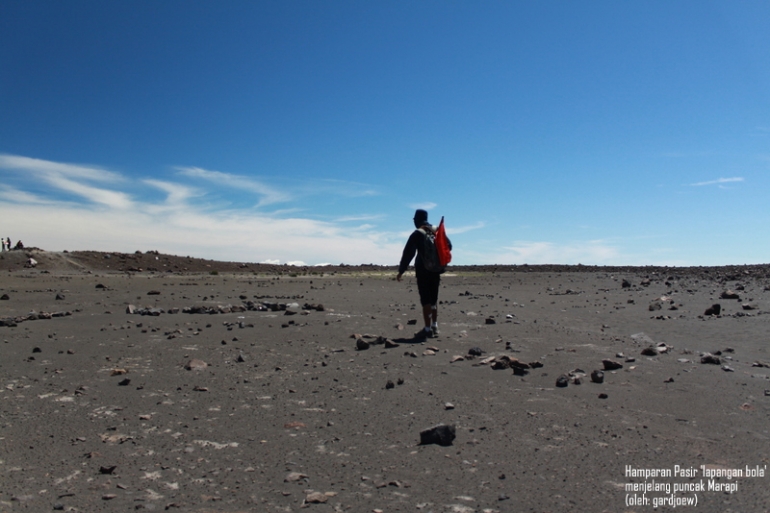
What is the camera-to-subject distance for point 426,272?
9.98 m

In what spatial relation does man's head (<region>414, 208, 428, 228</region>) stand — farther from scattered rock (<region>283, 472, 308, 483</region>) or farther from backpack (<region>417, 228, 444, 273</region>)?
scattered rock (<region>283, 472, 308, 483</region>)

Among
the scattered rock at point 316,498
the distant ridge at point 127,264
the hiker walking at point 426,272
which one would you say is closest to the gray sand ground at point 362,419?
the scattered rock at point 316,498

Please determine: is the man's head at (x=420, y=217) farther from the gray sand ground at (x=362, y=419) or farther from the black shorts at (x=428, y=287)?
the gray sand ground at (x=362, y=419)

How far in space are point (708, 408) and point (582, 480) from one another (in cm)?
224

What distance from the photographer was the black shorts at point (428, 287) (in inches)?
384

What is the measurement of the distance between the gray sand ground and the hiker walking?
0.44 metres

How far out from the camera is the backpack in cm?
984

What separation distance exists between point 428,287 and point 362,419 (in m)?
4.82

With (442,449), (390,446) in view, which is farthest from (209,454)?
(442,449)

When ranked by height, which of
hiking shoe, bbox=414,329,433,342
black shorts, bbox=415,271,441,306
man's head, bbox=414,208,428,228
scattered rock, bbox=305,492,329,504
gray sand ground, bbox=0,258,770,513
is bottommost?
scattered rock, bbox=305,492,329,504

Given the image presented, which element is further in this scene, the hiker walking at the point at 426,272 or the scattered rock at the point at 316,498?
the hiker walking at the point at 426,272

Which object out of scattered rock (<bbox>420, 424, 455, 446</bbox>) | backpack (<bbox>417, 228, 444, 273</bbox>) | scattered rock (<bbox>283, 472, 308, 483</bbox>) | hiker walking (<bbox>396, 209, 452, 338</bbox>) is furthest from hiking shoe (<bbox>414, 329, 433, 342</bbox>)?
scattered rock (<bbox>283, 472, 308, 483</bbox>)

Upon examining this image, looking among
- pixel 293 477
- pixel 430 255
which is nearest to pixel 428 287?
pixel 430 255

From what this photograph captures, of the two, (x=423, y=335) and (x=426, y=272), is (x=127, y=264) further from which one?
(x=423, y=335)
